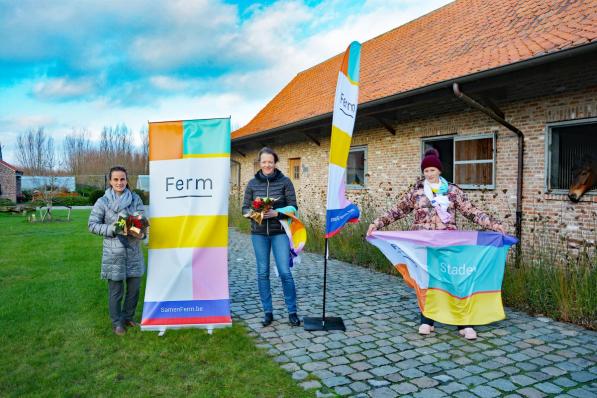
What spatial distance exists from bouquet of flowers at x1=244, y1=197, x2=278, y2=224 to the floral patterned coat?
1.23 meters

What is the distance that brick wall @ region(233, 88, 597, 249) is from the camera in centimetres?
669

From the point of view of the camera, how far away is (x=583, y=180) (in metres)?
6.73

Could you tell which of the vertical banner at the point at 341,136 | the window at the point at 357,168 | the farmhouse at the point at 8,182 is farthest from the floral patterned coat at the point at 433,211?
the farmhouse at the point at 8,182

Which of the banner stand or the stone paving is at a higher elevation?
the banner stand

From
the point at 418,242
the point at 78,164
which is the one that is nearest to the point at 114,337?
the point at 418,242

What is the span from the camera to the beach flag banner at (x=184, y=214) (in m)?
4.48

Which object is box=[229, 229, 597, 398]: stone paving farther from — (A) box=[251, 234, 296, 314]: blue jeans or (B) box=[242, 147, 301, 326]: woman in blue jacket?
(B) box=[242, 147, 301, 326]: woman in blue jacket

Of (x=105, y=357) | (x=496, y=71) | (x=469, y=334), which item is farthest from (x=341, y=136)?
(x=496, y=71)

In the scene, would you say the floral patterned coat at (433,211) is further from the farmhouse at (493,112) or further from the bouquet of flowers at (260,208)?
the farmhouse at (493,112)

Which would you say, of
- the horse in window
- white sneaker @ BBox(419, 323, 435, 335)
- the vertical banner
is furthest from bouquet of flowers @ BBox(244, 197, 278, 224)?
the horse in window

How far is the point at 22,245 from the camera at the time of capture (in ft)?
37.8

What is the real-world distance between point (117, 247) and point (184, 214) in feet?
2.42

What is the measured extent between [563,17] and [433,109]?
269 cm

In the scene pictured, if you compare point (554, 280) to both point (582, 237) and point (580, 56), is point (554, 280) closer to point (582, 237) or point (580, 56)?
point (582, 237)
